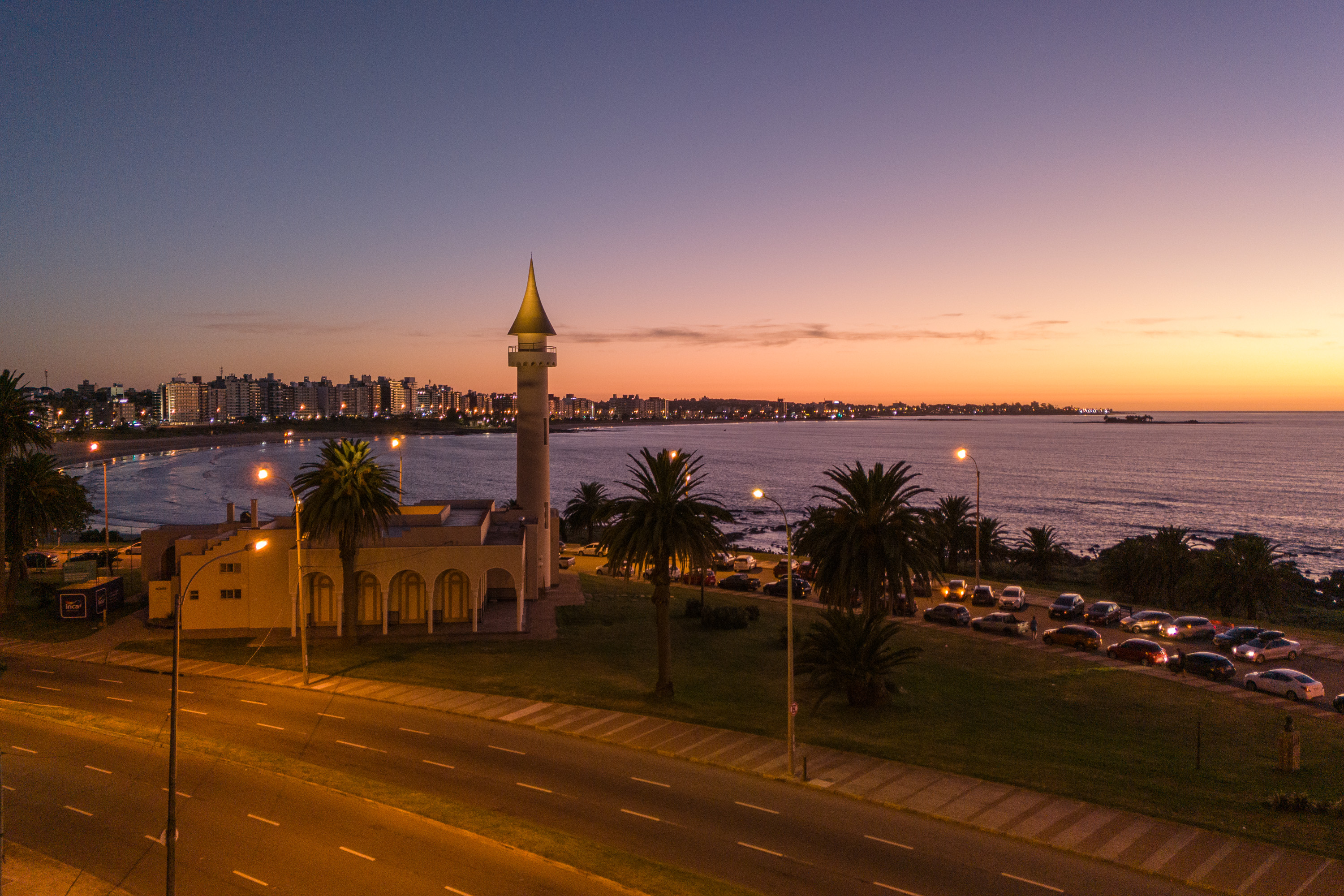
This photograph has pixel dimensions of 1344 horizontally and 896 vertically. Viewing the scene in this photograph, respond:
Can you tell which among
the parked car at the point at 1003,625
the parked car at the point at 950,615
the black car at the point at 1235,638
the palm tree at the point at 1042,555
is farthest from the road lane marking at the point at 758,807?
the palm tree at the point at 1042,555

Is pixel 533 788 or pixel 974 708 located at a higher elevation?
pixel 533 788

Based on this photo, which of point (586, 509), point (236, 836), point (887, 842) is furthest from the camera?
point (586, 509)

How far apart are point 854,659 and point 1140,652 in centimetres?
1762

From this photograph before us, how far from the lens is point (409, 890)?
16609mm

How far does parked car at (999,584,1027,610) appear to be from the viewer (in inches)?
1940

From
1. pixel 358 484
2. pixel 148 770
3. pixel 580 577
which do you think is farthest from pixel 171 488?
pixel 148 770

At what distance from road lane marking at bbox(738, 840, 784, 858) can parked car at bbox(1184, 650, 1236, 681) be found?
2755 centimetres

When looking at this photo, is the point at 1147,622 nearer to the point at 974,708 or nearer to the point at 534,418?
the point at 974,708

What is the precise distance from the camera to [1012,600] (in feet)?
162

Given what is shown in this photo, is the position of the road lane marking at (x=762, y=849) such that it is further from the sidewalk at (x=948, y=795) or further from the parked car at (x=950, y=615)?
the parked car at (x=950, y=615)

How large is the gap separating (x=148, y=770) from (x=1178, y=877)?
27.2m

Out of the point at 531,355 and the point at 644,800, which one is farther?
the point at 531,355

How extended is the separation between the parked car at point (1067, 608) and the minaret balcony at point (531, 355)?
35447mm

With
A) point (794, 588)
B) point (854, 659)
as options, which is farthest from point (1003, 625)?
point (854, 659)
